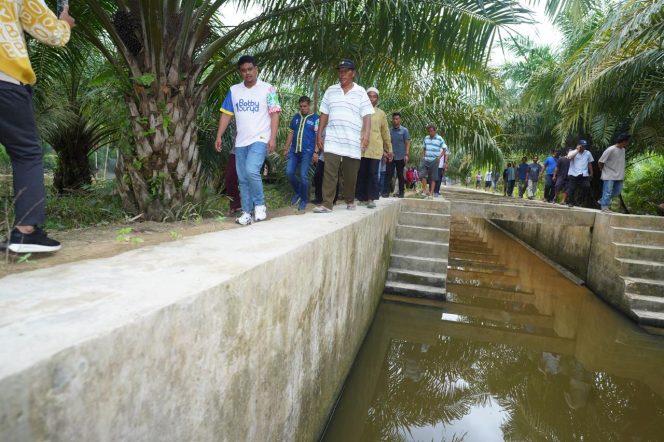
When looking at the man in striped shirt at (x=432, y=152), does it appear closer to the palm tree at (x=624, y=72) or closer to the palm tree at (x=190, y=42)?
the palm tree at (x=624, y=72)

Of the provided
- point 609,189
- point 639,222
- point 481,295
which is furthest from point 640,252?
point 481,295

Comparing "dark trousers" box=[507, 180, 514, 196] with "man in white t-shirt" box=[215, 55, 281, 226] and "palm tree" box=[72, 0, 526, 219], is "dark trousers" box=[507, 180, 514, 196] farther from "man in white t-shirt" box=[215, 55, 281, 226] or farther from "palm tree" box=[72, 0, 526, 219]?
"man in white t-shirt" box=[215, 55, 281, 226]

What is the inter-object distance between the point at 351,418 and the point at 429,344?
5.61 ft

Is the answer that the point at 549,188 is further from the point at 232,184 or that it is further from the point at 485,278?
the point at 232,184

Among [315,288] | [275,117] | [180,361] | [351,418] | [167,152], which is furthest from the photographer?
[167,152]

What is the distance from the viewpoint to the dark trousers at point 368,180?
194 inches

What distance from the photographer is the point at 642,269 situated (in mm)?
5613

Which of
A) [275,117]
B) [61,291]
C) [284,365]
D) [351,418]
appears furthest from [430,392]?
[61,291]

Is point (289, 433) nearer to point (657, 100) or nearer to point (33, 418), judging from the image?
point (33, 418)

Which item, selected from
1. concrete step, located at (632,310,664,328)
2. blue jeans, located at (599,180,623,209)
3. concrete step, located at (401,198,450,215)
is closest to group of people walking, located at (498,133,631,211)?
blue jeans, located at (599,180,623,209)

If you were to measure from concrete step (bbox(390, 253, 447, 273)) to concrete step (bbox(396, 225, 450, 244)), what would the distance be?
0.41 metres

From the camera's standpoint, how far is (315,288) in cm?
221

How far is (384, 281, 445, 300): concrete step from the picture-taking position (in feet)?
18.8

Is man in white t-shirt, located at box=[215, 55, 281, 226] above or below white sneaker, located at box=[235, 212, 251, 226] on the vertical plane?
above
